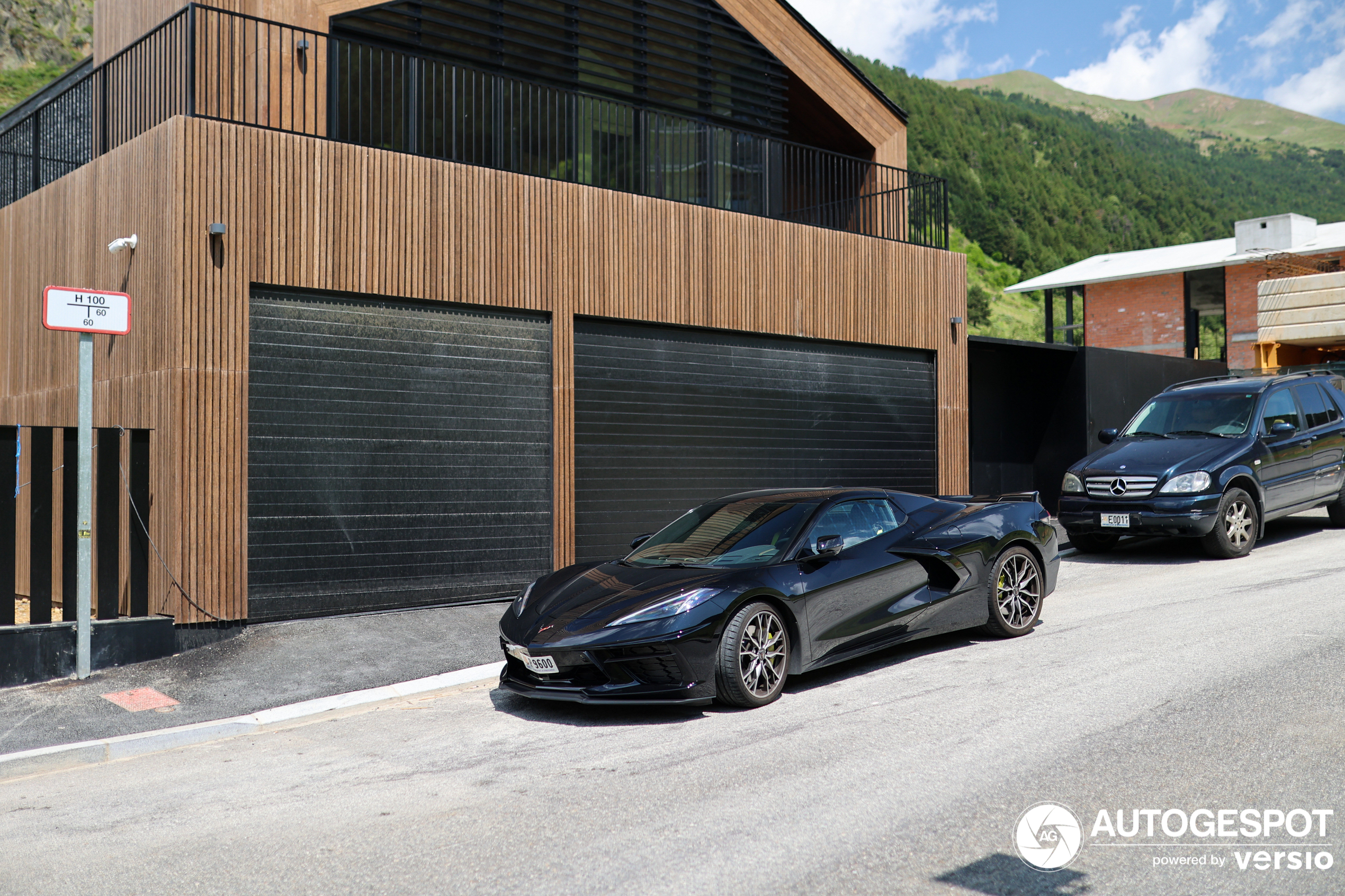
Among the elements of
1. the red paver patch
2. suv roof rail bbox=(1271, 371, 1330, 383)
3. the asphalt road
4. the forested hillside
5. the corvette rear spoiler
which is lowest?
the red paver patch

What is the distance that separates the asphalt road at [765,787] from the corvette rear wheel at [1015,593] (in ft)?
1.79

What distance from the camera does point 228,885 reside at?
12.4 ft

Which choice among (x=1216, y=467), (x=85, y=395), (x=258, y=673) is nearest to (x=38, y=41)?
(x=85, y=395)

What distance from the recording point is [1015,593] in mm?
7918

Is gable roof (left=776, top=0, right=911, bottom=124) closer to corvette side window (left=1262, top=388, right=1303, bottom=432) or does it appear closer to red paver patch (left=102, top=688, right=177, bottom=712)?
corvette side window (left=1262, top=388, right=1303, bottom=432)

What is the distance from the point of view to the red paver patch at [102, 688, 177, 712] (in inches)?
267

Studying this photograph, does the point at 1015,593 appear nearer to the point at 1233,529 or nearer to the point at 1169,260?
the point at 1233,529

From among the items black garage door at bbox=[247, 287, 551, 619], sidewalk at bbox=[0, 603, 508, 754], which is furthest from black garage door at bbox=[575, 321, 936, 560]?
sidewalk at bbox=[0, 603, 508, 754]

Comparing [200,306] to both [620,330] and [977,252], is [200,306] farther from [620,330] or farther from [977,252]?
[977,252]

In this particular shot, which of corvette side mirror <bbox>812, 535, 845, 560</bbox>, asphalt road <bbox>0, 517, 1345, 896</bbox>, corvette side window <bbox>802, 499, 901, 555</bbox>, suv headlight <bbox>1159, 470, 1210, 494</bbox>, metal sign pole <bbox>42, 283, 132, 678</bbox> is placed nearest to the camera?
asphalt road <bbox>0, 517, 1345, 896</bbox>

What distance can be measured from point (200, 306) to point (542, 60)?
5823mm

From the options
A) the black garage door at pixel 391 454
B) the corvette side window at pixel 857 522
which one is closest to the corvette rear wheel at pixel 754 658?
the corvette side window at pixel 857 522

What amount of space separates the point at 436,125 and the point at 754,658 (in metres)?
7.88

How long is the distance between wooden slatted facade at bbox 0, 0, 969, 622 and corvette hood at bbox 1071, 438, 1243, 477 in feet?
11.2
